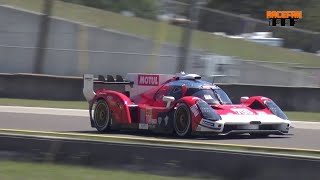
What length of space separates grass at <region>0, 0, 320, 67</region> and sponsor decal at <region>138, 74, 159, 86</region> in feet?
Answer: 57.2

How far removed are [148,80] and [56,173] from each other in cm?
636

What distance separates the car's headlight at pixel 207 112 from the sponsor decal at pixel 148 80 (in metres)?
1.89

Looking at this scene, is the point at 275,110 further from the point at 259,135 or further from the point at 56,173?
the point at 56,173

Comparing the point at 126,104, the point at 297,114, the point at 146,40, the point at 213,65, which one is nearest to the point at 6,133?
the point at 126,104

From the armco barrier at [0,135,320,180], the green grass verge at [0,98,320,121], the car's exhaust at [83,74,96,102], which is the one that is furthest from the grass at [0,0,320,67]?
the armco barrier at [0,135,320,180]

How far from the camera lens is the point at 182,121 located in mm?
14289

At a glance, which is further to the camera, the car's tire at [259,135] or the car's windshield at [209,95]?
the car's tire at [259,135]

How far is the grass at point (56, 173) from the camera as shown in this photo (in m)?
9.29

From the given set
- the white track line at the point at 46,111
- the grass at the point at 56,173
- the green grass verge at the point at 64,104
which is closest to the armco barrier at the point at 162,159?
the grass at the point at 56,173

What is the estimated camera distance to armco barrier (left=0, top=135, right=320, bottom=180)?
8469 millimetres

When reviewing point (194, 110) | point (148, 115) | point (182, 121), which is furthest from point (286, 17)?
point (194, 110)

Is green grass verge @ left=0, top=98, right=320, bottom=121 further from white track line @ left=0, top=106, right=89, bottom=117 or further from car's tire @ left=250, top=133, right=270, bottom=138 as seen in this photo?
car's tire @ left=250, top=133, right=270, bottom=138

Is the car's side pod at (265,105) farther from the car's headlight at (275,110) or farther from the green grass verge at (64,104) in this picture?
the green grass verge at (64,104)

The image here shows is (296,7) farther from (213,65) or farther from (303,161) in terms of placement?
(303,161)
